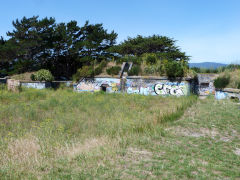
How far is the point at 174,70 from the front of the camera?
59.9ft

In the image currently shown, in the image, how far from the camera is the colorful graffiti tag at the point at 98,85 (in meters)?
20.8

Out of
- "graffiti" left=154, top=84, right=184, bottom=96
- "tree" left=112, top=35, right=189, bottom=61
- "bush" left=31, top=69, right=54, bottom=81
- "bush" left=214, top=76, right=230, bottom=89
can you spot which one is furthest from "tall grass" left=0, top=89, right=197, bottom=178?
"tree" left=112, top=35, right=189, bottom=61

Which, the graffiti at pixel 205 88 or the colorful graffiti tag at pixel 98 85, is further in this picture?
the graffiti at pixel 205 88

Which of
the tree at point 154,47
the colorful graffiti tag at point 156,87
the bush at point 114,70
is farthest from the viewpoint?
the tree at point 154,47

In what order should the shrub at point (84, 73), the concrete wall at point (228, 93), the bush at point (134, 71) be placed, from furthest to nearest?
the shrub at point (84, 73) < the bush at point (134, 71) < the concrete wall at point (228, 93)

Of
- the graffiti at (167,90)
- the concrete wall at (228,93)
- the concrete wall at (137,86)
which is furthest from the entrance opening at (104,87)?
the concrete wall at (228,93)

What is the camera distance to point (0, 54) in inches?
1055

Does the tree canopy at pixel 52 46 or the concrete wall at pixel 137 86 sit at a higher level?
the tree canopy at pixel 52 46

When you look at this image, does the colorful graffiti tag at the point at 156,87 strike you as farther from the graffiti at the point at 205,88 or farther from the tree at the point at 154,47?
the tree at the point at 154,47

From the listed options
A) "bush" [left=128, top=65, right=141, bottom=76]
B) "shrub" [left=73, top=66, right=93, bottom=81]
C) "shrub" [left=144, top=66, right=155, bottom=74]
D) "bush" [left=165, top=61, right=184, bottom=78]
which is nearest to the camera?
"bush" [left=165, top=61, right=184, bottom=78]

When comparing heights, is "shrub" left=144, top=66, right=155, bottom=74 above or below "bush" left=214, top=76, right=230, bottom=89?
above

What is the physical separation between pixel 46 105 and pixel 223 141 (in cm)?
1036

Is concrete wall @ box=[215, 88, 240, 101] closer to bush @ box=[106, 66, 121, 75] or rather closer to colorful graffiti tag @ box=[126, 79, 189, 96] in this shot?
colorful graffiti tag @ box=[126, 79, 189, 96]

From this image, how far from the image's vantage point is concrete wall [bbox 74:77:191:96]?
18.6 meters
